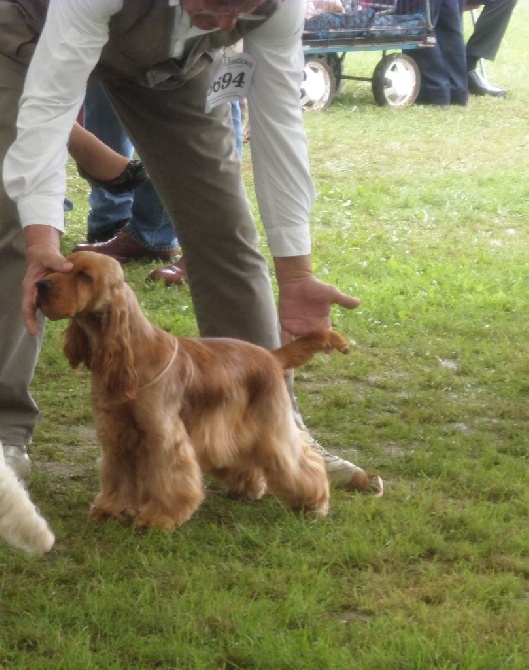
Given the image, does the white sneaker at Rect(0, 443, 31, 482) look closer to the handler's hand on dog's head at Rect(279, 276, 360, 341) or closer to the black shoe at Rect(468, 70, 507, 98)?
the handler's hand on dog's head at Rect(279, 276, 360, 341)

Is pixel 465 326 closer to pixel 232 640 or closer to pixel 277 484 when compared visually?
pixel 277 484

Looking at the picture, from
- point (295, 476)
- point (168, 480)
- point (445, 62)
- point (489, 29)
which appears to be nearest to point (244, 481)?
point (295, 476)

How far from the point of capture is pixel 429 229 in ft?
25.8

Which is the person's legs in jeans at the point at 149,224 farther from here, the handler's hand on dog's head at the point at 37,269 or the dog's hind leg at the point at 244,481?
the handler's hand on dog's head at the point at 37,269

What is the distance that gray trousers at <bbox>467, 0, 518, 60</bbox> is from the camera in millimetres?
13922

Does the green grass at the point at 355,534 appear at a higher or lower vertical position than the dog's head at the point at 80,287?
lower

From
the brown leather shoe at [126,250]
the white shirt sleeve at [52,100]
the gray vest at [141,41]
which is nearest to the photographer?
the white shirt sleeve at [52,100]

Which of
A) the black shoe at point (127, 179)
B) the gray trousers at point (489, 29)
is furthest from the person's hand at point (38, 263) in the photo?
the gray trousers at point (489, 29)

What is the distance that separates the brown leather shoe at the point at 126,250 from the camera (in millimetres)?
6613

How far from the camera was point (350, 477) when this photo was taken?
364 cm

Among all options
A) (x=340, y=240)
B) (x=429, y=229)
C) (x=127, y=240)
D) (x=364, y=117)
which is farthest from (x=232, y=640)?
(x=364, y=117)

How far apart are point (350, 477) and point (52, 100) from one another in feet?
4.81

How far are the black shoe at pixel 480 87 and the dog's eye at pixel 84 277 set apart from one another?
1189cm

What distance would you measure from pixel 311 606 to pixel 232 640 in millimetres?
254
